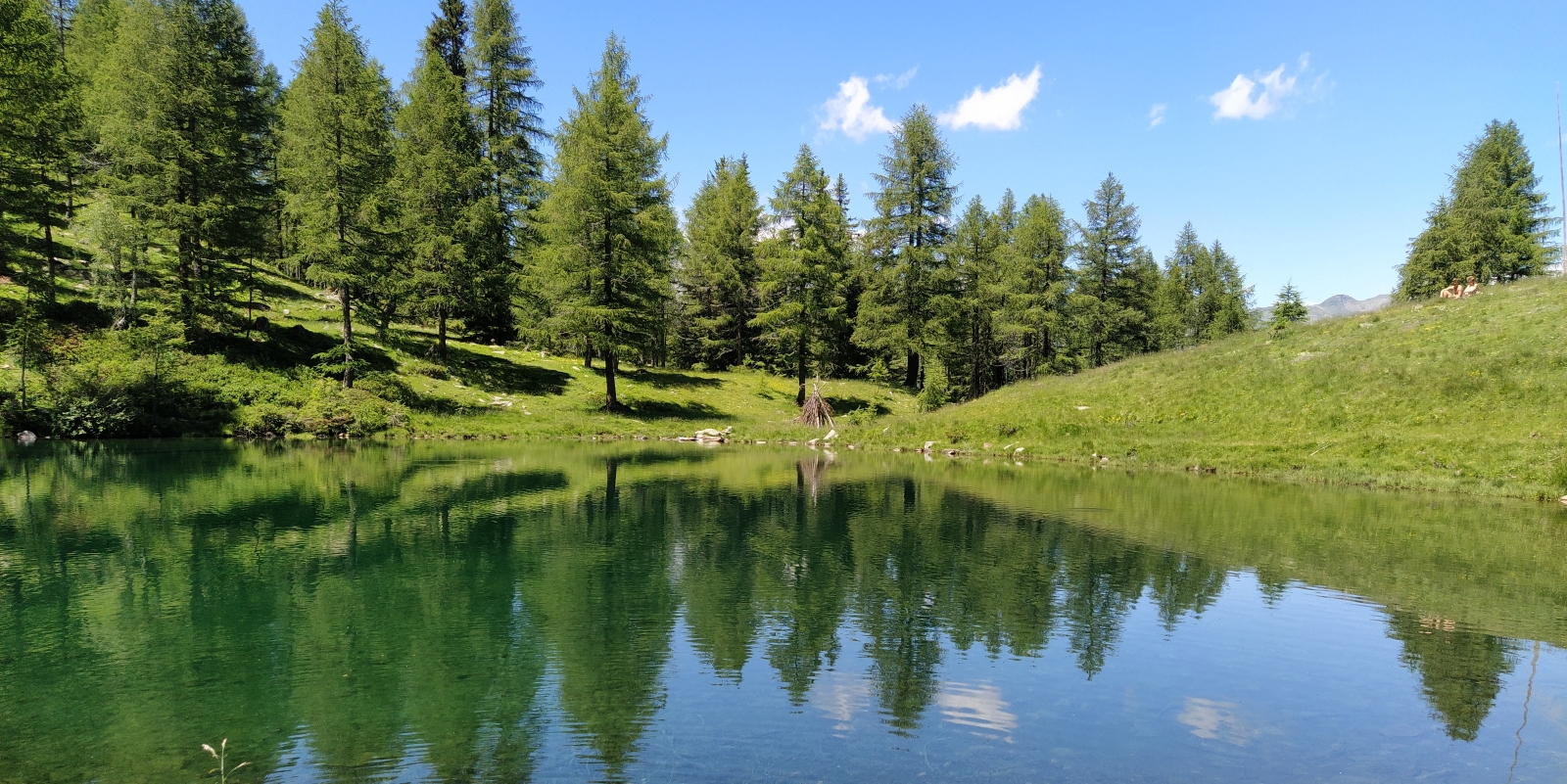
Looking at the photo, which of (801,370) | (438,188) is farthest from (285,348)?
(801,370)

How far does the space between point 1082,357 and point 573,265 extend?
150ft

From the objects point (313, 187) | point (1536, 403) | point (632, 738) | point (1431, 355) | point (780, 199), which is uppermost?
point (780, 199)

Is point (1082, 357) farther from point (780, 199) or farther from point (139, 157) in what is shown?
point (139, 157)

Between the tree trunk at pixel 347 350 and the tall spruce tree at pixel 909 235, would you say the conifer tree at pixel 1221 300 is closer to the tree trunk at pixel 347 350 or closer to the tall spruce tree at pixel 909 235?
the tall spruce tree at pixel 909 235

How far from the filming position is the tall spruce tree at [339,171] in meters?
36.0

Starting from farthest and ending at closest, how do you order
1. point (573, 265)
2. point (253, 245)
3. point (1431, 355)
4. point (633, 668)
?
point (573, 265) → point (253, 245) → point (1431, 355) → point (633, 668)

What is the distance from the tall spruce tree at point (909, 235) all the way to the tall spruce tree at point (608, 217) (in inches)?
620

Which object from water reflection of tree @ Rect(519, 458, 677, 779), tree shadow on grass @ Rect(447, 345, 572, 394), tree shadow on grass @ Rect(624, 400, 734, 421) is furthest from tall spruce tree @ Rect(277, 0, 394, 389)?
water reflection of tree @ Rect(519, 458, 677, 779)

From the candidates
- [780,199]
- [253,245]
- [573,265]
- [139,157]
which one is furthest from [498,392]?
[780,199]

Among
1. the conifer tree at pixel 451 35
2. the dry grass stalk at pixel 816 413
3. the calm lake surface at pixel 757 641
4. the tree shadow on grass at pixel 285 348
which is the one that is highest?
the conifer tree at pixel 451 35

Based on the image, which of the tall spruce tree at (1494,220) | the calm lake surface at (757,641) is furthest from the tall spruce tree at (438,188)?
the tall spruce tree at (1494,220)

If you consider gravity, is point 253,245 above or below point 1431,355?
above

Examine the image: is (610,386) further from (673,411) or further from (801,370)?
(801,370)

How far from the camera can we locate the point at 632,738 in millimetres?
6512
